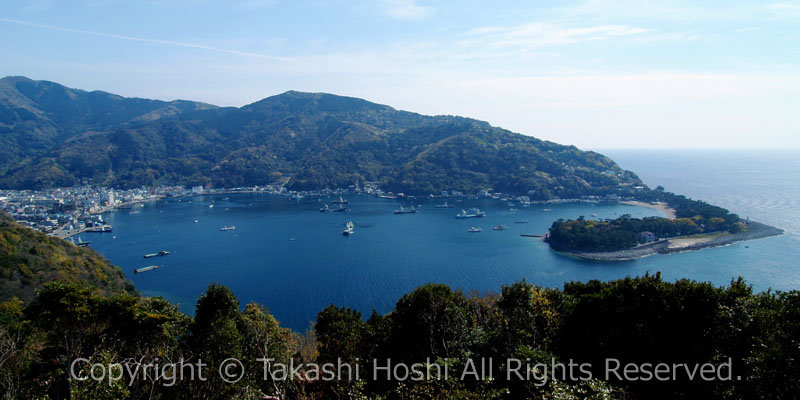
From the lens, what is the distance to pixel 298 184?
9581 centimetres

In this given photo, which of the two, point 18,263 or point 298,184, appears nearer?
point 18,263

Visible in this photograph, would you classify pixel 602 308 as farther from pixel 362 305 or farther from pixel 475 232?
pixel 475 232

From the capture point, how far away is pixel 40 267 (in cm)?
2305

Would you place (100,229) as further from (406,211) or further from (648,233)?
(648,233)

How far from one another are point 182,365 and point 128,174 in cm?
11513

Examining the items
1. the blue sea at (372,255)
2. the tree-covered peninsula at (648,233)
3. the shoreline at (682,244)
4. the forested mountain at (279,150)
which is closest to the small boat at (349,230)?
the blue sea at (372,255)

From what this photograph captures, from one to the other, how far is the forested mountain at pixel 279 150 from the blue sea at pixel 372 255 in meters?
20.2

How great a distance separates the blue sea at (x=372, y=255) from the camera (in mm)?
31703

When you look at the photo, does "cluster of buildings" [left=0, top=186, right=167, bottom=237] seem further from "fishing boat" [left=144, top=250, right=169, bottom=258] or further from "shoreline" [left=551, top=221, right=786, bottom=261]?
"shoreline" [left=551, top=221, right=786, bottom=261]

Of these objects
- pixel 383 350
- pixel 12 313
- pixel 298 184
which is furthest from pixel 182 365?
pixel 298 184

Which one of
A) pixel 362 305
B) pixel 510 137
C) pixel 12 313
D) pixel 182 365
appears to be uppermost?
pixel 510 137

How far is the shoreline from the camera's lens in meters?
40.1

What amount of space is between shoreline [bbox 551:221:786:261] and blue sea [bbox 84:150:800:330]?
1272mm

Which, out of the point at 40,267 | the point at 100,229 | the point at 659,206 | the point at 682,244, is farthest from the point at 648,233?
the point at 100,229
